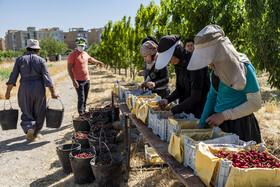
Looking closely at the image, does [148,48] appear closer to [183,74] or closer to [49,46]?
[183,74]

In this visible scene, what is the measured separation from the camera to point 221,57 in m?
1.70

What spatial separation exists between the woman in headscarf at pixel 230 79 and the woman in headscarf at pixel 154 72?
1.85 metres

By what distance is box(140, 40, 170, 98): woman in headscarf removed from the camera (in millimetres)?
3734

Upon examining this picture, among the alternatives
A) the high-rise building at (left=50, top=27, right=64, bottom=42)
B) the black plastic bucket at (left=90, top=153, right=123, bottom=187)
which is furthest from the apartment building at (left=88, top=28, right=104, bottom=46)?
the black plastic bucket at (left=90, top=153, right=123, bottom=187)

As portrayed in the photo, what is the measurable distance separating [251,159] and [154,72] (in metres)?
2.79

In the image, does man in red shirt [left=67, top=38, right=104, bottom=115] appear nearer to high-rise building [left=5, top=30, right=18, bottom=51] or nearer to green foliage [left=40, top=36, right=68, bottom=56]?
green foliage [left=40, top=36, right=68, bottom=56]

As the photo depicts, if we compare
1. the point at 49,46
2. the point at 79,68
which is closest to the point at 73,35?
the point at 49,46

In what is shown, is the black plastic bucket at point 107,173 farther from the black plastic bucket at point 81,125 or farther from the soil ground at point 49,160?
the black plastic bucket at point 81,125

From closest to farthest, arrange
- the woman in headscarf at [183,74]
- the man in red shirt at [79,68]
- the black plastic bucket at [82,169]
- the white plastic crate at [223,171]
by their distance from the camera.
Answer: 1. the white plastic crate at [223,171]
2. the woman in headscarf at [183,74]
3. the black plastic bucket at [82,169]
4. the man in red shirt at [79,68]

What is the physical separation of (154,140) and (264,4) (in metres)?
2.74

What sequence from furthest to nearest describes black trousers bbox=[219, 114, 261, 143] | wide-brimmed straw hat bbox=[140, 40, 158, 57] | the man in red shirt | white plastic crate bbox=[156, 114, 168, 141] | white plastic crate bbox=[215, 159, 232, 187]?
the man in red shirt
wide-brimmed straw hat bbox=[140, 40, 158, 57]
white plastic crate bbox=[156, 114, 168, 141]
black trousers bbox=[219, 114, 261, 143]
white plastic crate bbox=[215, 159, 232, 187]

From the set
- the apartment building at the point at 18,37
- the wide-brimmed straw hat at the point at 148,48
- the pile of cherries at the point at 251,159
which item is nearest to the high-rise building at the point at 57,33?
the apartment building at the point at 18,37

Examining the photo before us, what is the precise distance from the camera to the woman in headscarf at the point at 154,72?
12.3 ft

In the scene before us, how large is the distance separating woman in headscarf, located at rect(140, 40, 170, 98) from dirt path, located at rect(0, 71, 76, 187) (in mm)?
2244
